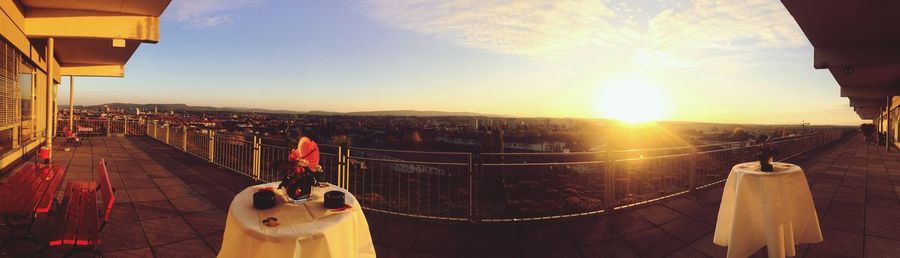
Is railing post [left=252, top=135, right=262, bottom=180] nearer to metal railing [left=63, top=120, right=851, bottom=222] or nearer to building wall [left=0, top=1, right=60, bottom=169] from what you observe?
metal railing [left=63, top=120, right=851, bottom=222]

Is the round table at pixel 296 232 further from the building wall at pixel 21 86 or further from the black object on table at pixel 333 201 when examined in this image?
the building wall at pixel 21 86

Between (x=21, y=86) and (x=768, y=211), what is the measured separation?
1464cm

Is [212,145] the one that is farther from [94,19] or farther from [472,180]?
[472,180]

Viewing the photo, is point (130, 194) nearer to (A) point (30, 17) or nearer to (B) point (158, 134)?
(A) point (30, 17)

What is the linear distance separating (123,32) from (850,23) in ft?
53.6

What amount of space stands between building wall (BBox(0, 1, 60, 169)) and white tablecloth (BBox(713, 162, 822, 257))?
11.5m

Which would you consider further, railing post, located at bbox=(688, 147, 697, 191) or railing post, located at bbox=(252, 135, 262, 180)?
railing post, located at bbox=(252, 135, 262, 180)

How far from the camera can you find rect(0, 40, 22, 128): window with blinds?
7401 mm

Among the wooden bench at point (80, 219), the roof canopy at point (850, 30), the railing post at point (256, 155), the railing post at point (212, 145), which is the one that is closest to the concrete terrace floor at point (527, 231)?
the wooden bench at point (80, 219)

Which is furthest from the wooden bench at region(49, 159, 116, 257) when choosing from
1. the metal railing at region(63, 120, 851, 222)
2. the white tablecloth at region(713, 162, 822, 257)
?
the white tablecloth at region(713, 162, 822, 257)

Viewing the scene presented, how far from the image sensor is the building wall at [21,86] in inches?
287

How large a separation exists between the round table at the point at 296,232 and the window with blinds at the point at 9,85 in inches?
343

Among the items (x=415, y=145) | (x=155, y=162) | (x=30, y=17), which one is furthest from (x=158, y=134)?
(x=415, y=145)

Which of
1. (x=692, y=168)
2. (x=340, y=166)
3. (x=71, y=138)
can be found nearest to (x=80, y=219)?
(x=340, y=166)
